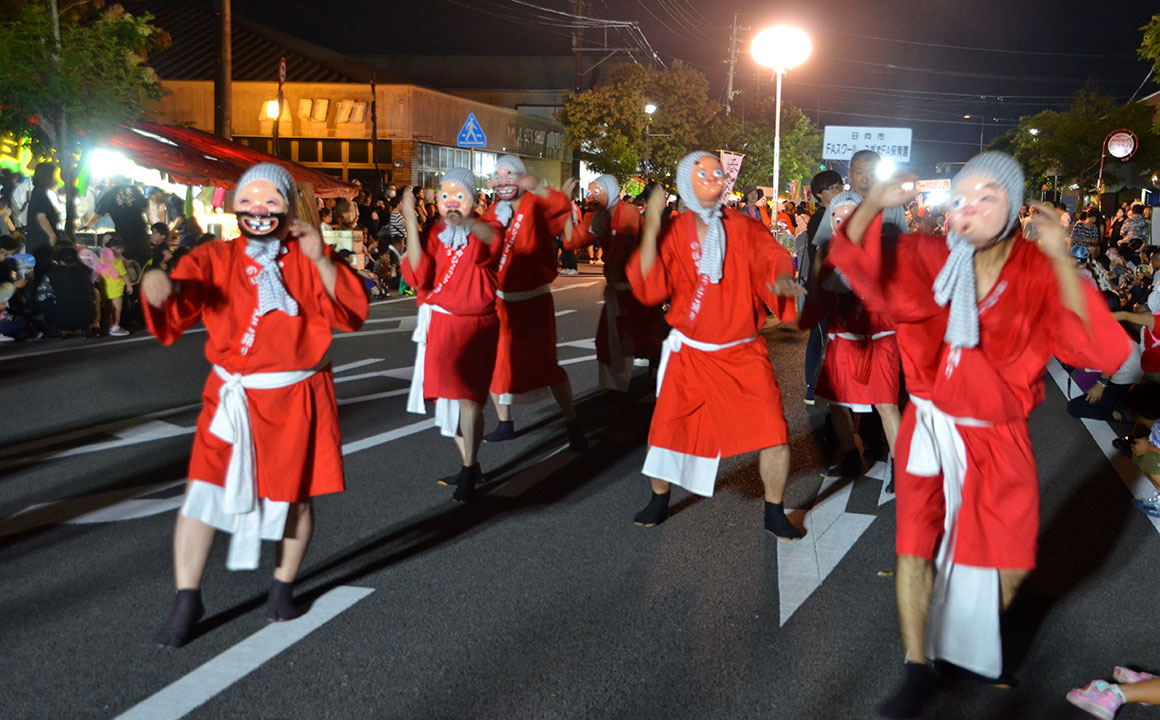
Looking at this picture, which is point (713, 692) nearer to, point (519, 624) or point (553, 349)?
point (519, 624)

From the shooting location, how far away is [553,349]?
809cm

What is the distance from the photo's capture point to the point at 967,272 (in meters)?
3.69

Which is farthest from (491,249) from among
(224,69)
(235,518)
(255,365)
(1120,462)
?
(224,69)

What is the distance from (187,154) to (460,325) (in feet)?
46.9

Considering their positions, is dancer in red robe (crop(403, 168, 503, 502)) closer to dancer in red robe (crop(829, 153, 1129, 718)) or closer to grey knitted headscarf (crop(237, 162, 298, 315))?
grey knitted headscarf (crop(237, 162, 298, 315))

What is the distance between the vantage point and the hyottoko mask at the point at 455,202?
21.0 feet

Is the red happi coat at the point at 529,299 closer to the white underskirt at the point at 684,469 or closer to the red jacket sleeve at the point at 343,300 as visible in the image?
the white underskirt at the point at 684,469

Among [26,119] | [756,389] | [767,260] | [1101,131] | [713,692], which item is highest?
[1101,131]

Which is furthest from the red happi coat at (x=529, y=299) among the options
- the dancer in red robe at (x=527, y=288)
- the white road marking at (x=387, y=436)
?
the white road marking at (x=387, y=436)

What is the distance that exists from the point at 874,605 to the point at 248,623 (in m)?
2.65

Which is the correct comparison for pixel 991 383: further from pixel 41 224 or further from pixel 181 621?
pixel 41 224

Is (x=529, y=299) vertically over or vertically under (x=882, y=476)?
over

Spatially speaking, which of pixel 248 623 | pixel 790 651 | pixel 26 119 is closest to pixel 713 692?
pixel 790 651

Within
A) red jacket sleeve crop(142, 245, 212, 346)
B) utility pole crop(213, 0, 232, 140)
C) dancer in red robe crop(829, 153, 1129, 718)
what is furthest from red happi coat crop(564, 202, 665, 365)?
utility pole crop(213, 0, 232, 140)
